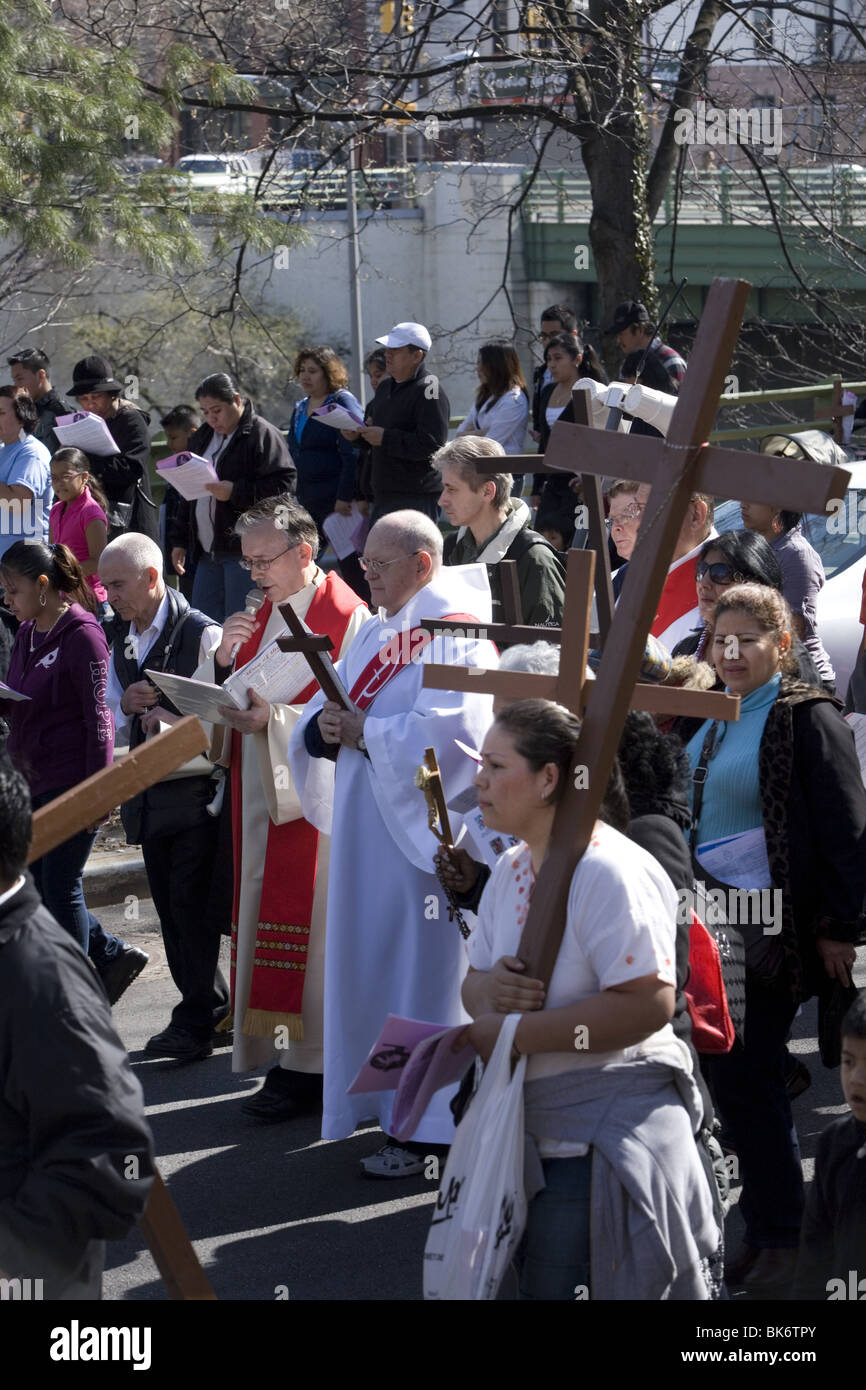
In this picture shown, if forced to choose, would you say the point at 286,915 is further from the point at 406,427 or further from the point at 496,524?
the point at 406,427

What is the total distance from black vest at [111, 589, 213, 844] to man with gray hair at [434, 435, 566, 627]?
1.03 metres

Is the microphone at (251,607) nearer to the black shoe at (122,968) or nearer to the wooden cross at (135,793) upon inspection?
the black shoe at (122,968)

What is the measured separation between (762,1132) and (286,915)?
2.01 m

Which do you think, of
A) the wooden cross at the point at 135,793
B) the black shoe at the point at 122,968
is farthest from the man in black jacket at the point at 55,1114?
the black shoe at the point at 122,968

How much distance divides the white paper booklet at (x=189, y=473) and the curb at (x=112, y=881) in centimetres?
199

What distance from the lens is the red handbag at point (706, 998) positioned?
3.47m

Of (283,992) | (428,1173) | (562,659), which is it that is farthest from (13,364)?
(562,659)

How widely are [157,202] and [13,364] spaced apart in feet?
4.34

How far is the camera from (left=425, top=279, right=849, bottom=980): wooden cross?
A: 9.45 ft

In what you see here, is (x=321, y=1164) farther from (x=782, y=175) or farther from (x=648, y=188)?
(x=648, y=188)

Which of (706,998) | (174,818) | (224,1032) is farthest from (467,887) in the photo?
(224,1032)

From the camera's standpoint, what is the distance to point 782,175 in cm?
1021

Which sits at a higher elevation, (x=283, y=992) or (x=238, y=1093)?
(x=283, y=992)

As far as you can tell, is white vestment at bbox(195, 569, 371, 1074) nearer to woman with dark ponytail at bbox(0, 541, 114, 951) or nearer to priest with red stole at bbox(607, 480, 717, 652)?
woman with dark ponytail at bbox(0, 541, 114, 951)
